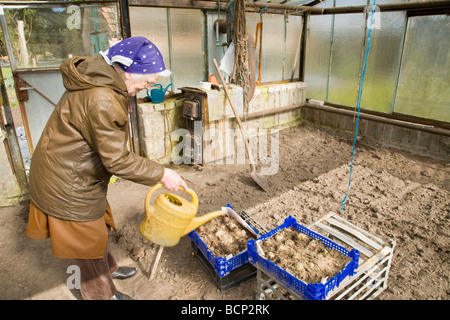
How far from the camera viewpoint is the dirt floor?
285 centimetres

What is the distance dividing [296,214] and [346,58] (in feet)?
13.3

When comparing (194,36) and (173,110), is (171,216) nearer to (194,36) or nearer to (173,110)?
(173,110)

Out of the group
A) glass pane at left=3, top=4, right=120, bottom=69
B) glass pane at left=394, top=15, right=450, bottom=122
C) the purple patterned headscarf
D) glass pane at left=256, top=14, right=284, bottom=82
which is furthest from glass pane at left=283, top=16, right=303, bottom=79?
the purple patterned headscarf

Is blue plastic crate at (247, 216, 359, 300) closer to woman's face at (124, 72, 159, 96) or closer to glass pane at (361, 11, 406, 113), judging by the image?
woman's face at (124, 72, 159, 96)

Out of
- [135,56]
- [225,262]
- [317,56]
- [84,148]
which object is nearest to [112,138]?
[84,148]

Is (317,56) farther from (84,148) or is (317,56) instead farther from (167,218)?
(84,148)

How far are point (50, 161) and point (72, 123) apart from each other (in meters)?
0.31

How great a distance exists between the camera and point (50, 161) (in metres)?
2.06

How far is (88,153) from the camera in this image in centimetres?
209

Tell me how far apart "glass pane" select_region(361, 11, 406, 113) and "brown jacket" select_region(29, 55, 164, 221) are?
525cm

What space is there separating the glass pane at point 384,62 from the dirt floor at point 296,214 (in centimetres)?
89

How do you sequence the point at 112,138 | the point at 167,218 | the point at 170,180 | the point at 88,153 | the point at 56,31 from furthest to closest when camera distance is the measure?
the point at 56,31 < the point at 167,218 < the point at 170,180 < the point at 88,153 < the point at 112,138

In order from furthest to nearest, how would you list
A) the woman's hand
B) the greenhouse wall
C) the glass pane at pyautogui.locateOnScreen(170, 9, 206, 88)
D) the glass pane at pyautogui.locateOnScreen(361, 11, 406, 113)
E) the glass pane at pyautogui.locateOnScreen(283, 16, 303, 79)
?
the glass pane at pyautogui.locateOnScreen(283, 16, 303, 79), the glass pane at pyautogui.locateOnScreen(361, 11, 406, 113), the greenhouse wall, the glass pane at pyautogui.locateOnScreen(170, 9, 206, 88), the woman's hand

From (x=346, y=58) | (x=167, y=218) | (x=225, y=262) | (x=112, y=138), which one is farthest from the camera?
(x=346, y=58)
